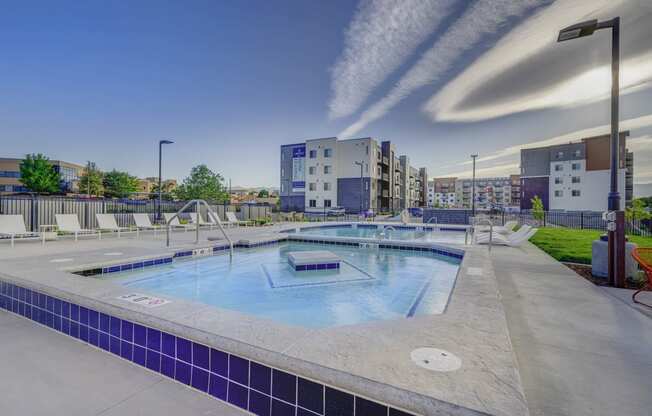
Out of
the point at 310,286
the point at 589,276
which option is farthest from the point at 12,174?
the point at 589,276

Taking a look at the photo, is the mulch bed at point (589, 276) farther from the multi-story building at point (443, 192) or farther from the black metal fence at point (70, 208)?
the multi-story building at point (443, 192)

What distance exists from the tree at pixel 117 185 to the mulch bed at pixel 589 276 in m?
59.0

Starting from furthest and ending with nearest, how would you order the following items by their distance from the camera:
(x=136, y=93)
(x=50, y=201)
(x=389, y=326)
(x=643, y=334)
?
(x=136, y=93) < (x=50, y=201) < (x=643, y=334) < (x=389, y=326)

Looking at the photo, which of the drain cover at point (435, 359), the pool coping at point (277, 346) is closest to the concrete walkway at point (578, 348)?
the pool coping at point (277, 346)

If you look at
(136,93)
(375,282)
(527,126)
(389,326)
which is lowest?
(375,282)

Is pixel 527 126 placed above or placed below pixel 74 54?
below

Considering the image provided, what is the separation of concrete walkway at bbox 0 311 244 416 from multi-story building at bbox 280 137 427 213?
3013 centimetres

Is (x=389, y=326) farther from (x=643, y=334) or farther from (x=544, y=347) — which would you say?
(x=643, y=334)

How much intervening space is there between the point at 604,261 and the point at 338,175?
32009 mm

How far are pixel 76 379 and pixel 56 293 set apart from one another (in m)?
1.33

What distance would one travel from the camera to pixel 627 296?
3.96m

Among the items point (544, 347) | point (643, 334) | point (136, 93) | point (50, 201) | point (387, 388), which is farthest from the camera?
point (136, 93)

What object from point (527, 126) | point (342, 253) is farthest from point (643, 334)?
point (527, 126)

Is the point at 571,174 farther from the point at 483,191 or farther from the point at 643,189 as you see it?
the point at 483,191
